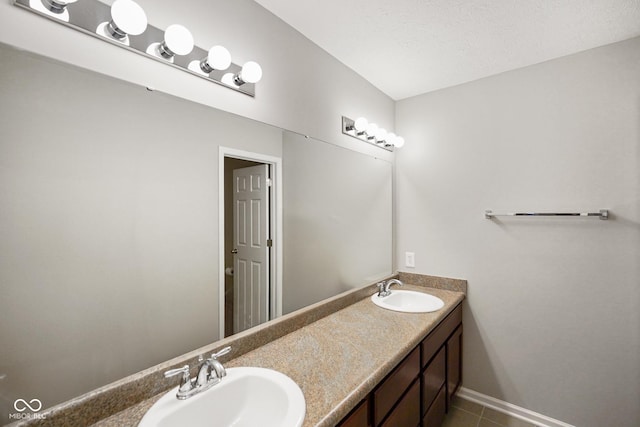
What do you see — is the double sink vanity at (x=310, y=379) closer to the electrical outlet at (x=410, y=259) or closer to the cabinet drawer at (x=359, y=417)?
the cabinet drawer at (x=359, y=417)

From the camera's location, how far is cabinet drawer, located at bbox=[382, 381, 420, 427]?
1.24m

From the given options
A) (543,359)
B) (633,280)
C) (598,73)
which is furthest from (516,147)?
(543,359)

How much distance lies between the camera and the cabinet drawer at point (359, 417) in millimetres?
950

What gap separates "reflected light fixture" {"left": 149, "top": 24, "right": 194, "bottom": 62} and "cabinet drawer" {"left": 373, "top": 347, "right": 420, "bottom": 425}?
142 cm

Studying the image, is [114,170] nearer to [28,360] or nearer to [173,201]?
[173,201]

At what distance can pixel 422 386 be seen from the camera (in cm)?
152

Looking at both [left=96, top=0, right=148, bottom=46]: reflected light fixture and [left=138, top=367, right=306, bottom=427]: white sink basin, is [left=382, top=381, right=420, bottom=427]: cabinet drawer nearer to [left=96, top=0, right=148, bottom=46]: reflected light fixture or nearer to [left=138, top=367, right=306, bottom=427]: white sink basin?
[left=138, top=367, right=306, bottom=427]: white sink basin

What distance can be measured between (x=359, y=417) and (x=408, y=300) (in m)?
1.26

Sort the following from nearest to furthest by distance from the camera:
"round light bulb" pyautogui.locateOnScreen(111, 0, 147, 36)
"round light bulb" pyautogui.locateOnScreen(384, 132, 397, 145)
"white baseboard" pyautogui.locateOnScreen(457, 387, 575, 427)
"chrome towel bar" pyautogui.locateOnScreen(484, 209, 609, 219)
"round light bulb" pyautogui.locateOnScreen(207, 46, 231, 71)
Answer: "round light bulb" pyautogui.locateOnScreen(111, 0, 147, 36), "round light bulb" pyautogui.locateOnScreen(207, 46, 231, 71), "chrome towel bar" pyautogui.locateOnScreen(484, 209, 609, 219), "white baseboard" pyautogui.locateOnScreen(457, 387, 575, 427), "round light bulb" pyautogui.locateOnScreen(384, 132, 397, 145)

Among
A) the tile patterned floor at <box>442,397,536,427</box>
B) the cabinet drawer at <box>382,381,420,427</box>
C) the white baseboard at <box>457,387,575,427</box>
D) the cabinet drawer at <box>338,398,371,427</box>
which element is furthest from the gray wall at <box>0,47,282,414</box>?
the white baseboard at <box>457,387,575,427</box>

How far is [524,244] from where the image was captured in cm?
196

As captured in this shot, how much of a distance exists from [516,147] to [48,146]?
2418mm

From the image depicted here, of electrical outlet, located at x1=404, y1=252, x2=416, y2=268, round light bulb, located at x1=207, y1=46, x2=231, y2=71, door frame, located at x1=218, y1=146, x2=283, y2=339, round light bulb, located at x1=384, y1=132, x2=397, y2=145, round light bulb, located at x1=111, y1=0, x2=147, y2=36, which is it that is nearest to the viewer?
round light bulb, located at x1=111, y1=0, x2=147, y2=36

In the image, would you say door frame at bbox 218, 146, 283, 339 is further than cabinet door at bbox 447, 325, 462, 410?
No
